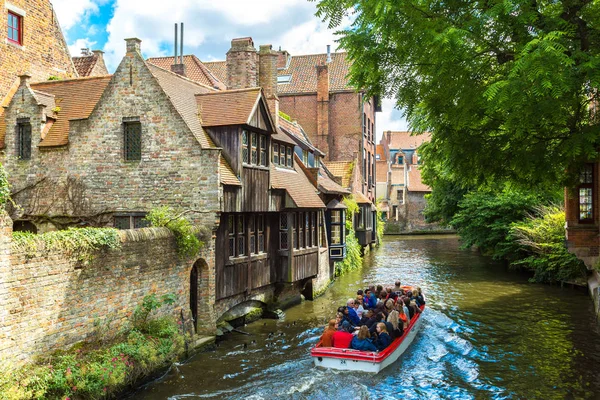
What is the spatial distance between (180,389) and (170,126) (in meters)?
7.13

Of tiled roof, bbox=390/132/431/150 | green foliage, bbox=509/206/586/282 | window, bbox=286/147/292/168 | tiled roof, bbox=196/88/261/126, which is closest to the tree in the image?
tiled roof, bbox=196/88/261/126

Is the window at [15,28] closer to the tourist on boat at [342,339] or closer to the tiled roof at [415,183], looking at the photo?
the tourist on boat at [342,339]

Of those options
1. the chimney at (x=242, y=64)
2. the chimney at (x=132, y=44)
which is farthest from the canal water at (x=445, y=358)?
the chimney at (x=132, y=44)

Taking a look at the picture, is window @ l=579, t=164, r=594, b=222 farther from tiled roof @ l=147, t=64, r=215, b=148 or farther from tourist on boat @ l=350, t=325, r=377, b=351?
tiled roof @ l=147, t=64, r=215, b=148

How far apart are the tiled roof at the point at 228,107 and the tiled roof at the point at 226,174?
3.71 ft

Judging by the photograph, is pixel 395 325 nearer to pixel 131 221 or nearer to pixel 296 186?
pixel 296 186

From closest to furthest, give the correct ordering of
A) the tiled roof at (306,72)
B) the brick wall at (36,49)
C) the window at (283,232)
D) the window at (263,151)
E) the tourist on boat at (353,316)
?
the tourist on boat at (353,316) < the window at (263,151) < the window at (283,232) < the brick wall at (36,49) < the tiled roof at (306,72)

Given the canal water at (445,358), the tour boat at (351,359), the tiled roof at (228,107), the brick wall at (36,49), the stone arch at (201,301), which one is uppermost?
the brick wall at (36,49)

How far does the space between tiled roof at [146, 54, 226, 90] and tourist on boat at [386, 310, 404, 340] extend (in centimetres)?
2399

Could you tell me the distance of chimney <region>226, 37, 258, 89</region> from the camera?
19.8 m

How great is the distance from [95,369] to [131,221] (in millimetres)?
6501

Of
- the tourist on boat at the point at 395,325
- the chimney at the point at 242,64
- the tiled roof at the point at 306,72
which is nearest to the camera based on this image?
the tourist on boat at the point at 395,325

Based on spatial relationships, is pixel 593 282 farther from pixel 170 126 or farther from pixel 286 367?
pixel 170 126

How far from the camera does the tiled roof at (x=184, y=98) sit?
49.5 feet
